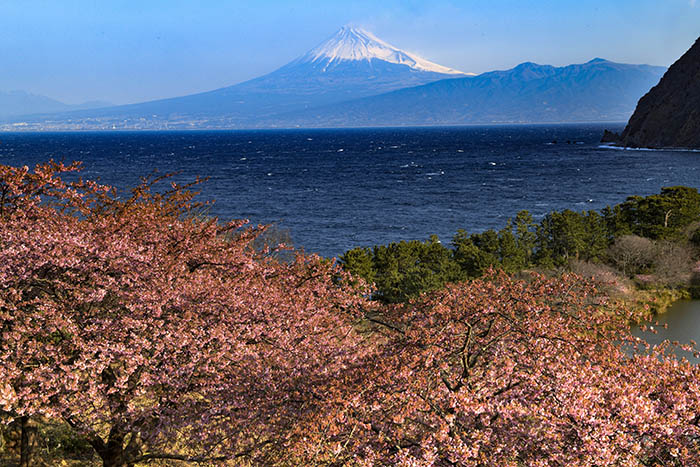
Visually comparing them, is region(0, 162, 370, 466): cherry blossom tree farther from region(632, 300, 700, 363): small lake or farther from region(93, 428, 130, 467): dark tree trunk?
region(632, 300, 700, 363): small lake

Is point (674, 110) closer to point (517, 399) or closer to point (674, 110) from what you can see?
point (674, 110)

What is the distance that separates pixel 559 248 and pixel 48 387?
33721mm

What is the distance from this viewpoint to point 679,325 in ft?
93.9

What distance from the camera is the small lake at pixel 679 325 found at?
26375 mm

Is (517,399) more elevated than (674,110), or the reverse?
(674,110)

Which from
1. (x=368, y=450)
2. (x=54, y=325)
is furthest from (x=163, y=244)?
(x=368, y=450)

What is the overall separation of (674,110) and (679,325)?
144 metres

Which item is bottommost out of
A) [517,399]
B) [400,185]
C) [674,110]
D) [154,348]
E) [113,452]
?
[400,185]

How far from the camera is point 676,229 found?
37.0m

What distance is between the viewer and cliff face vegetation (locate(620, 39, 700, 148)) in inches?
5778

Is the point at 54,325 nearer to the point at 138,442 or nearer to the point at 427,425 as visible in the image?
the point at 138,442

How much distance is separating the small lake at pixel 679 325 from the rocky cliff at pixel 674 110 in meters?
134

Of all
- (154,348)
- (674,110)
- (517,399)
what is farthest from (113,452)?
(674,110)

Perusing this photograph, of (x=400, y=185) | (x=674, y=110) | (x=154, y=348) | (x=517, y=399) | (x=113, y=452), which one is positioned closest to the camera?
(x=517, y=399)
